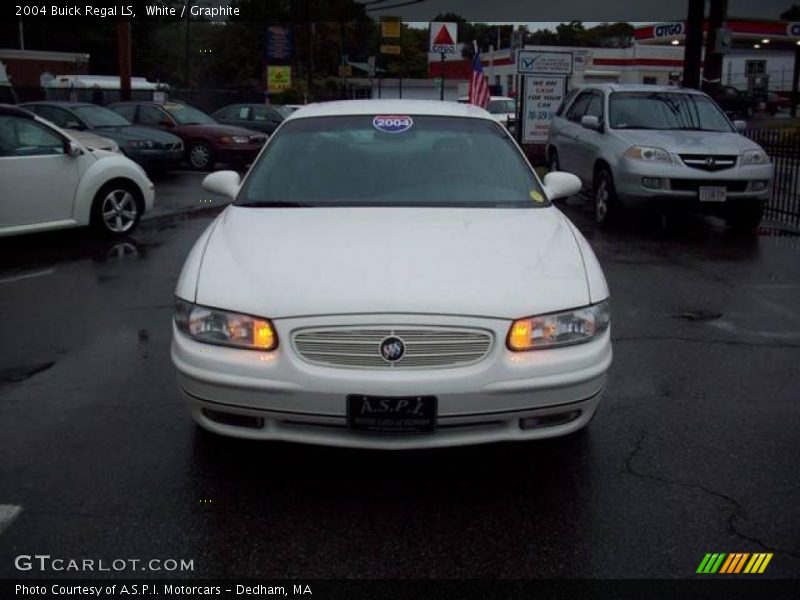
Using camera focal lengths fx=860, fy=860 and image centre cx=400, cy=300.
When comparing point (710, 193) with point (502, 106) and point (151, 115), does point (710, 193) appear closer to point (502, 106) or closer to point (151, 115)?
point (151, 115)

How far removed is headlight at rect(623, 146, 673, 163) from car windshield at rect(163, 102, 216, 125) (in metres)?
→ 11.6

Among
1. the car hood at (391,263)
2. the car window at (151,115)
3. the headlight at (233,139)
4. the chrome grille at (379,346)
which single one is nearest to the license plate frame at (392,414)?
the chrome grille at (379,346)

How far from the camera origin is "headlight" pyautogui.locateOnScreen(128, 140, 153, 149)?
16.0 metres

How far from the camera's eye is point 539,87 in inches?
647

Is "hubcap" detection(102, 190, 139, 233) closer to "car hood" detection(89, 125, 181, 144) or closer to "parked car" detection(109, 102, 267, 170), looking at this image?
"car hood" detection(89, 125, 181, 144)

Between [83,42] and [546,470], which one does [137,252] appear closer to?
[546,470]

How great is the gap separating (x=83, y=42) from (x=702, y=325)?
222 ft

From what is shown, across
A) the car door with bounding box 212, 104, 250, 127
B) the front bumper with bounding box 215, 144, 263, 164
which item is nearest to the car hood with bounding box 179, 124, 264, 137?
the front bumper with bounding box 215, 144, 263, 164

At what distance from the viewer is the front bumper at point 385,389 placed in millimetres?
3301

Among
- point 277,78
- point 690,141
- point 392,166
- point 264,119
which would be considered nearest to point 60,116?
point 264,119

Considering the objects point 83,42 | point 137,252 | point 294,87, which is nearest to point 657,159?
point 137,252

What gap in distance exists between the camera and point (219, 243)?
161 inches

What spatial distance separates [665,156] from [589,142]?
5.33 feet

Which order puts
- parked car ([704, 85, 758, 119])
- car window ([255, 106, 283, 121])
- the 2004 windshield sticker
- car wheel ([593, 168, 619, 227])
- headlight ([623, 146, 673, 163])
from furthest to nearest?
Result: parked car ([704, 85, 758, 119]), car window ([255, 106, 283, 121]), car wheel ([593, 168, 619, 227]), headlight ([623, 146, 673, 163]), the 2004 windshield sticker
